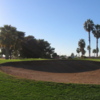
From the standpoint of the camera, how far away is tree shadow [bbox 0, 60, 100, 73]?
83.3 ft

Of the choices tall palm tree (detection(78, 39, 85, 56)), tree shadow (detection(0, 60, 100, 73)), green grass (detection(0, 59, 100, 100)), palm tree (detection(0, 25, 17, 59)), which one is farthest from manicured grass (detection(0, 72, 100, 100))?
tall palm tree (detection(78, 39, 85, 56))

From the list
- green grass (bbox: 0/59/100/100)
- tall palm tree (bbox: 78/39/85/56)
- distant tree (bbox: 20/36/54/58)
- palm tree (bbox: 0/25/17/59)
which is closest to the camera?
green grass (bbox: 0/59/100/100)

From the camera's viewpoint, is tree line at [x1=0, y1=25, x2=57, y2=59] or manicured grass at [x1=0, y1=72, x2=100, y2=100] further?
tree line at [x1=0, y1=25, x2=57, y2=59]

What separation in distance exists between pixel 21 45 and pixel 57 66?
32.5m

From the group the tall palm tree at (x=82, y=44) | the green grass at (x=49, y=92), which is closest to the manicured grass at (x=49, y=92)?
the green grass at (x=49, y=92)

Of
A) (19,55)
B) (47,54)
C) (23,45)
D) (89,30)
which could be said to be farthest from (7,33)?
(89,30)

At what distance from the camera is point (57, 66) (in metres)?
28.2

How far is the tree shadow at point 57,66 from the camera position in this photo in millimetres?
25391

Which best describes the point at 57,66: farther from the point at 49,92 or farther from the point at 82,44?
the point at 82,44

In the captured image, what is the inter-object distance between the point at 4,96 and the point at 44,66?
789 inches

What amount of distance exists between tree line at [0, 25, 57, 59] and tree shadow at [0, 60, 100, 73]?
1927cm

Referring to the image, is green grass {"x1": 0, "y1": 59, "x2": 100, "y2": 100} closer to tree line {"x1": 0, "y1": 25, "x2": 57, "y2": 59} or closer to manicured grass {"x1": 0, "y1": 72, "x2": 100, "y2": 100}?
manicured grass {"x1": 0, "y1": 72, "x2": 100, "y2": 100}

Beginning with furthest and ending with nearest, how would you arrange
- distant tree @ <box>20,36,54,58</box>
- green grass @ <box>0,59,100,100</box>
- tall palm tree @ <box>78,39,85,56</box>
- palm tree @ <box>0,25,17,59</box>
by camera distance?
tall palm tree @ <box>78,39,85,56</box>, distant tree @ <box>20,36,54,58</box>, palm tree @ <box>0,25,17,59</box>, green grass @ <box>0,59,100,100</box>

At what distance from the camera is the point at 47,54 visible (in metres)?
71.7
